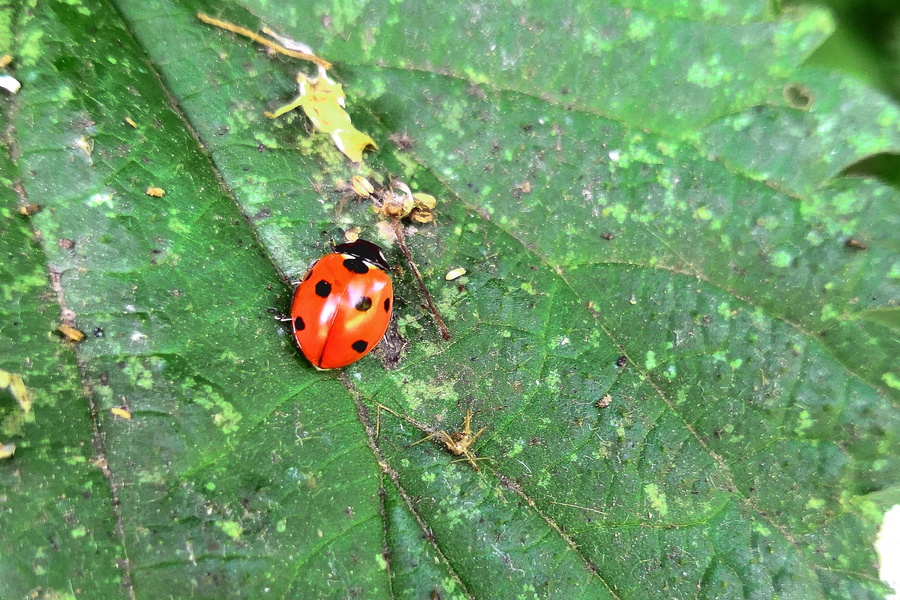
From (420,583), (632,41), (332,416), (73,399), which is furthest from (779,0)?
(73,399)

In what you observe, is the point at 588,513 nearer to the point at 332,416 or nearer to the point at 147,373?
the point at 332,416

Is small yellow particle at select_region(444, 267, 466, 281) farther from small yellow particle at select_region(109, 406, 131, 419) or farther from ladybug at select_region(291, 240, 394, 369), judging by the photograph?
small yellow particle at select_region(109, 406, 131, 419)

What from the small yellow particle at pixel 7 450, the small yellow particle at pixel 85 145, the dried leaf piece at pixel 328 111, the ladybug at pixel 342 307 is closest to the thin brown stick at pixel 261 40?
the dried leaf piece at pixel 328 111

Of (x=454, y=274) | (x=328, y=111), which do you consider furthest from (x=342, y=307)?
(x=328, y=111)

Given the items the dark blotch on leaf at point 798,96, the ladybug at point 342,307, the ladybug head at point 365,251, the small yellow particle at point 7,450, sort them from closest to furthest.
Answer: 1. the small yellow particle at point 7,450
2. the ladybug at point 342,307
3. the ladybug head at point 365,251
4. the dark blotch on leaf at point 798,96

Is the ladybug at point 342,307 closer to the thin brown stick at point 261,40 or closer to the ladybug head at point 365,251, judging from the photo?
the ladybug head at point 365,251

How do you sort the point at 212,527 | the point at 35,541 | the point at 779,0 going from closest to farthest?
the point at 35,541 → the point at 212,527 → the point at 779,0

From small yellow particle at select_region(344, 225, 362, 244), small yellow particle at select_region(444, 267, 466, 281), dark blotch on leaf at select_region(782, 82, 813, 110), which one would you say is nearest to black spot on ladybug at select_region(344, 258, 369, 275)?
small yellow particle at select_region(344, 225, 362, 244)
